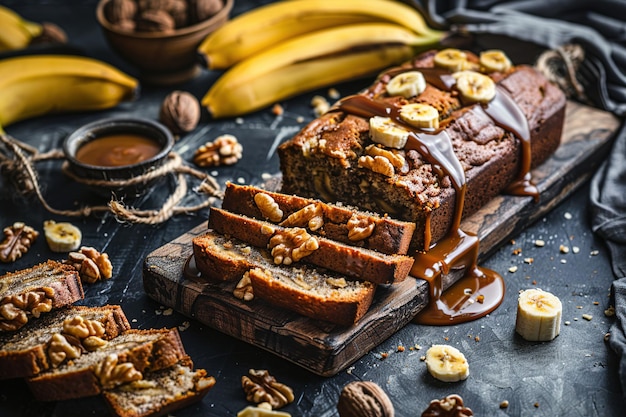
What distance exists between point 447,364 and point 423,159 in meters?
0.99

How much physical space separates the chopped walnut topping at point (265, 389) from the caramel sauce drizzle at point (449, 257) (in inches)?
29.2

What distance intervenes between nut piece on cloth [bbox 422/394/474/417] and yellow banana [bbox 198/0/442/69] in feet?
10.3

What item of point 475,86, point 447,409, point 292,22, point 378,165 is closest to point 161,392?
→ point 447,409

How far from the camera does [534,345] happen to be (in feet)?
10.9

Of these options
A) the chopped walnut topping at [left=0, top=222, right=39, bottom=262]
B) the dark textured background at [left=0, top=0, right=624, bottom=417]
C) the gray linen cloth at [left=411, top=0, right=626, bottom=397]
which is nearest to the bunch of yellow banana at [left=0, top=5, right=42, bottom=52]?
the dark textured background at [left=0, top=0, right=624, bottom=417]

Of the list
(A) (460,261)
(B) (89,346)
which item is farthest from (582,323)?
(B) (89,346)

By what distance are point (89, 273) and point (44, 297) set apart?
1.49 feet

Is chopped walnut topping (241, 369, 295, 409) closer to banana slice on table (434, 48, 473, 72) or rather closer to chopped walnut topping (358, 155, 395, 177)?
chopped walnut topping (358, 155, 395, 177)

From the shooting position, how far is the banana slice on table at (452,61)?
4.25m

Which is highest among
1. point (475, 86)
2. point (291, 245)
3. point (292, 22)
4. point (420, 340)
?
point (475, 86)

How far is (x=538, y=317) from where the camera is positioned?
10.8ft

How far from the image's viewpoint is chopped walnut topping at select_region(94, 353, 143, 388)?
288 centimetres

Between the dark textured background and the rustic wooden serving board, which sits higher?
the rustic wooden serving board

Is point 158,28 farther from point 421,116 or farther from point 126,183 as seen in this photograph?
point 421,116
